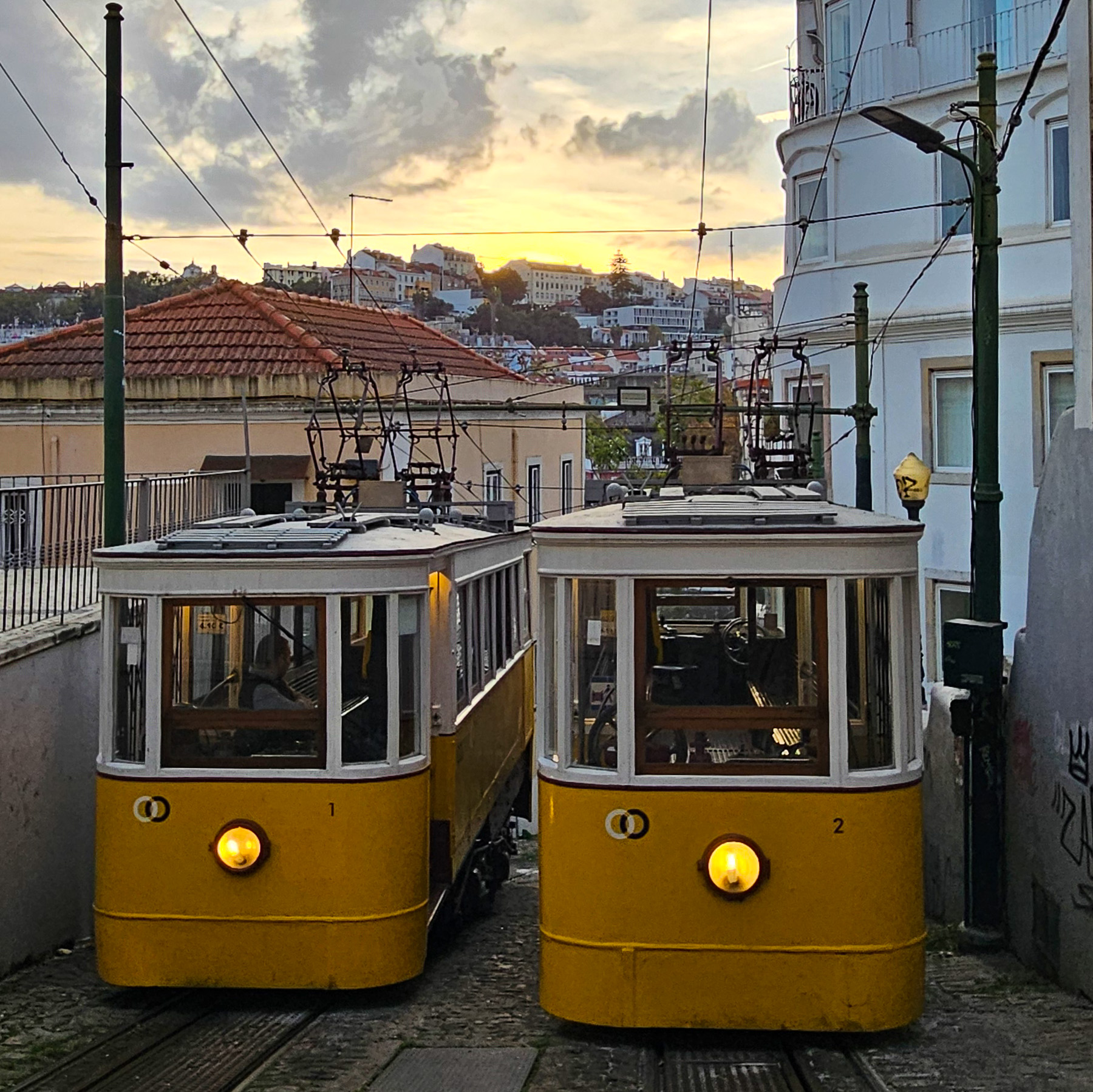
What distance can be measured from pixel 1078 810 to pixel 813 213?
1609 centimetres

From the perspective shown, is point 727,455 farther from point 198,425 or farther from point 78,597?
point 198,425

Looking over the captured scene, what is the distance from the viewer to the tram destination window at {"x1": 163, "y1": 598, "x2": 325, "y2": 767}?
8.23m

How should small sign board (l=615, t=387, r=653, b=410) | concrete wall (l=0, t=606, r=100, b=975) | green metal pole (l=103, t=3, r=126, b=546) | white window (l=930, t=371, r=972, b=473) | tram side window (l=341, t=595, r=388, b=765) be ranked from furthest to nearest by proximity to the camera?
white window (l=930, t=371, r=972, b=473) → small sign board (l=615, t=387, r=653, b=410) → green metal pole (l=103, t=3, r=126, b=546) → concrete wall (l=0, t=606, r=100, b=975) → tram side window (l=341, t=595, r=388, b=765)

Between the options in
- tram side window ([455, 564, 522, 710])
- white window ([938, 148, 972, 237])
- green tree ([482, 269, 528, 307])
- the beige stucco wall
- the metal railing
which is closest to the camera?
tram side window ([455, 564, 522, 710])

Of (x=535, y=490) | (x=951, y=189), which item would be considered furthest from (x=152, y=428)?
(x=951, y=189)

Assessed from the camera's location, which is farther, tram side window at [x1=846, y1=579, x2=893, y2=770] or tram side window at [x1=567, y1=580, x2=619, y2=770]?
tram side window at [x1=567, y1=580, x2=619, y2=770]

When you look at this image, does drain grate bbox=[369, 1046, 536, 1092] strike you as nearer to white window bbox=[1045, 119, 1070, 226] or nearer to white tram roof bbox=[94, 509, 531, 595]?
white tram roof bbox=[94, 509, 531, 595]

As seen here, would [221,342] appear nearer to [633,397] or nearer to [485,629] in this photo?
[633,397]

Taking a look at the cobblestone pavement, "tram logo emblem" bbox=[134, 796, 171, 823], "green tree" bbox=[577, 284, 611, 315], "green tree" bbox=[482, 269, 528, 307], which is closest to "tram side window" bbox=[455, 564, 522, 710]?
the cobblestone pavement

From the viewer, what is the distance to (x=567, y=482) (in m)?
32.8

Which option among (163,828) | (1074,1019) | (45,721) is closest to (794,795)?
(1074,1019)

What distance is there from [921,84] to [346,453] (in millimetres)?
9638

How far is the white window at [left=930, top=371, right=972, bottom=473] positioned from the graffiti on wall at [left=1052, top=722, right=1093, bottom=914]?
39.4 ft

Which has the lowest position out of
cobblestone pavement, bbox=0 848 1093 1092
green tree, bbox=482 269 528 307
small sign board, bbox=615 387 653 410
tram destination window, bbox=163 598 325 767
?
cobblestone pavement, bbox=0 848 1093 1092
